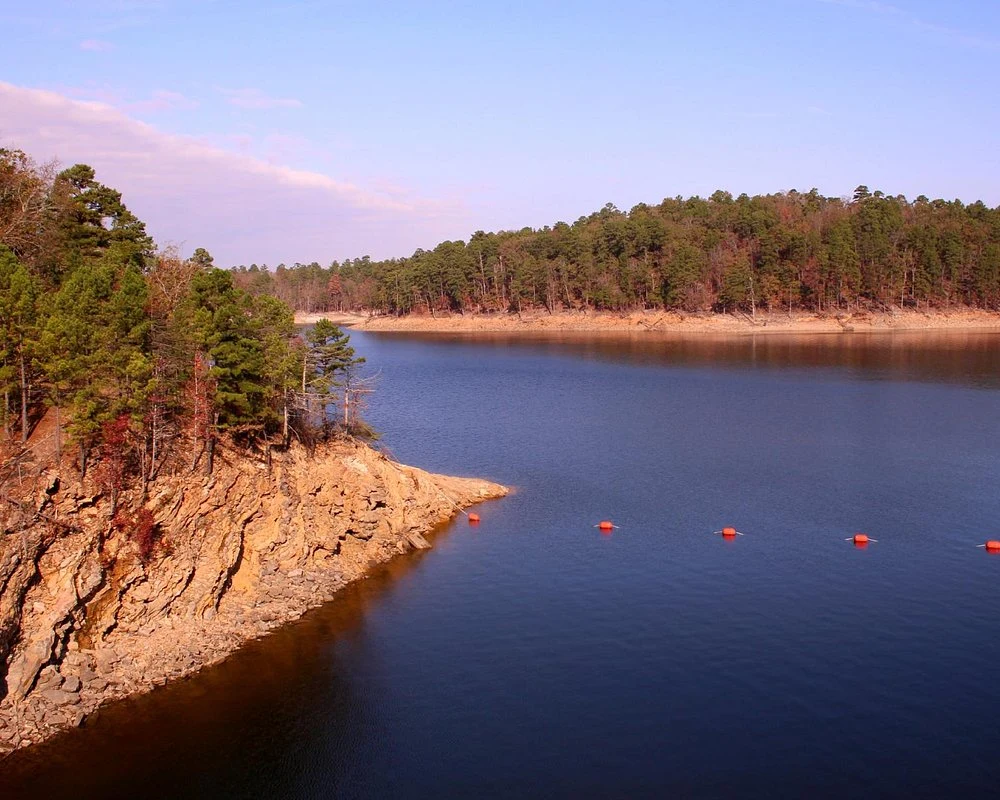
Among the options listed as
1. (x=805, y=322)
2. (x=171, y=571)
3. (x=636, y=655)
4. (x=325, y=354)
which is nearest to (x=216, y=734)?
(x=171, y=571)

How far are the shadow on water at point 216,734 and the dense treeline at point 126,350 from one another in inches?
393

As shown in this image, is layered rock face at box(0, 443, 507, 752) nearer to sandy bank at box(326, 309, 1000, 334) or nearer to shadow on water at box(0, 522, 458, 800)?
shadow on water at box(0, 522, 458, 800)

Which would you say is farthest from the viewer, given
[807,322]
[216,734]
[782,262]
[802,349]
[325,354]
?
[782,262]

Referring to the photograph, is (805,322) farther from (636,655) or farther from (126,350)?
(126,350)

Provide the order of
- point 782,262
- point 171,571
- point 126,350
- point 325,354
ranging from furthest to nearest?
point 782,262, point 325,354, point 126,350, point 171,571

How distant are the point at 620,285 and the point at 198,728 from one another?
6570 inches

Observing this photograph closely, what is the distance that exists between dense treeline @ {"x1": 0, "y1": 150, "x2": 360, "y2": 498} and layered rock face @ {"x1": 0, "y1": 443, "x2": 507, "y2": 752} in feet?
7.11

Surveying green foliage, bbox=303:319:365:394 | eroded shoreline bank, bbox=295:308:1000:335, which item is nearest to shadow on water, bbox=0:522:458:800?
green foliage, bbox=303:319:365:394

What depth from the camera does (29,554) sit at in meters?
33.3

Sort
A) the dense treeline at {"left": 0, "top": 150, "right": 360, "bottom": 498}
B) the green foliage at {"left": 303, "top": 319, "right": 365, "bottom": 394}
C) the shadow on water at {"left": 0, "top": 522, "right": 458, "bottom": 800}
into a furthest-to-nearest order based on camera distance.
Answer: the green foliage at {"left": 303, "top": 319, "right": 365, "bottom": 394}, the dense treeline at {"left": 0, "top": 150, "right": 360, "bottom": 498}, the shadow on water at {"left": 0, "top": 522, "right": 458, "bottom": 800}

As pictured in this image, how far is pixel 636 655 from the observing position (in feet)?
119

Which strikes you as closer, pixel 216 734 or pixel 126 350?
pixel 216 734

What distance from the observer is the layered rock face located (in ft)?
105

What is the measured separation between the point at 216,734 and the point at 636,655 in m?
17.3
